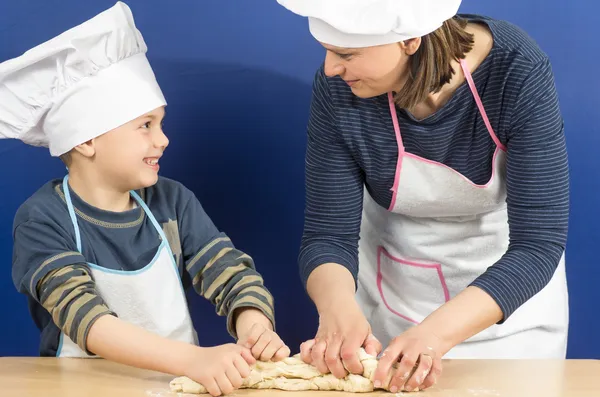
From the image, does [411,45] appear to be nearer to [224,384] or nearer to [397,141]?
[397,141]

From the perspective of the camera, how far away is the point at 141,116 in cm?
135

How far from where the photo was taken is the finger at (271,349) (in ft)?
3.88

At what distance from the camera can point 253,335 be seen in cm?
122

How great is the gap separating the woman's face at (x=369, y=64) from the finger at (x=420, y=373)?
38 centimetres

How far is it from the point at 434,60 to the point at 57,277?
622 millimetres

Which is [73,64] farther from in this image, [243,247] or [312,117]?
[243,247]

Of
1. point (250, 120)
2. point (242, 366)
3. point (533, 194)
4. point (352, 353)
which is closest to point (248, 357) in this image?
A: point (242, 366)

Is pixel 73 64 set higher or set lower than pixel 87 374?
higher

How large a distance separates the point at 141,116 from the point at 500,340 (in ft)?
2.28

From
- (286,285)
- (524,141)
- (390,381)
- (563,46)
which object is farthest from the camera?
(286,285)

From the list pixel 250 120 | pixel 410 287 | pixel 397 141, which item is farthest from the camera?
pixel 250 120

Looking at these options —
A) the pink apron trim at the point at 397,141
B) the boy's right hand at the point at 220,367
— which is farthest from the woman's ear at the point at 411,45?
the boy's right hand at the point at 220,367

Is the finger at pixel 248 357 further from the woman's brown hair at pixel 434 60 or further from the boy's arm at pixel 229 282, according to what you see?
the woman's brown hair at pixel 434 60

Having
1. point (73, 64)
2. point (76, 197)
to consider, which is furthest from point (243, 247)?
point (73, 64)
